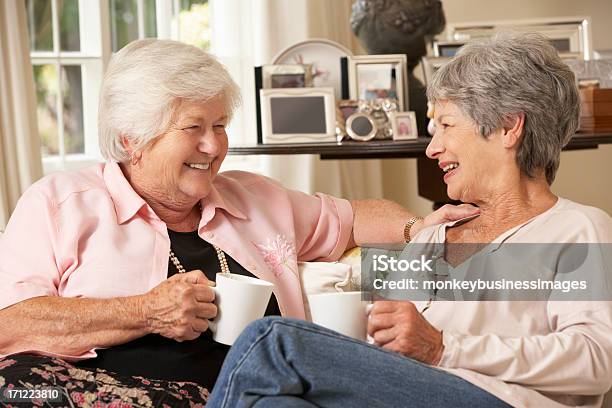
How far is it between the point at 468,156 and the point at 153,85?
64 centimetres

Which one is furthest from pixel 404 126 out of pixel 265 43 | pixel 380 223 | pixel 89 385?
pixel 89 385

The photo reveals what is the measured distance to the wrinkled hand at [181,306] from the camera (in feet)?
5.57

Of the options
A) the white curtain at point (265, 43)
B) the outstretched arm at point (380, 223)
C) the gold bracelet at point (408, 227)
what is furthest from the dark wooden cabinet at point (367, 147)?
the white curtain at point (265, 43)

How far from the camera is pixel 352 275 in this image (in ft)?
6.99

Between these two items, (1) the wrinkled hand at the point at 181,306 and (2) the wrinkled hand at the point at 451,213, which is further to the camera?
(2) the wrinkled hand at the point at 451,213

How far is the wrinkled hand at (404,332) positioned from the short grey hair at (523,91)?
387 mm

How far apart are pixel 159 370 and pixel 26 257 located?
34 centimetres

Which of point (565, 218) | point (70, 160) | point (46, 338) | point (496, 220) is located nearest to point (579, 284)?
point (565, 218)

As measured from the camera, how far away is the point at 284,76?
119 inches

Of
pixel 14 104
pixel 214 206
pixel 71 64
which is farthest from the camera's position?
pixel 71 64

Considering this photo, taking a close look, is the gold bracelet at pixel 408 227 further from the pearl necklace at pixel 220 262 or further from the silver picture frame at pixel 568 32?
the silver picture frame at pixel 568 32

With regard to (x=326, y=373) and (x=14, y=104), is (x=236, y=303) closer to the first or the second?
(x=326, y=373)

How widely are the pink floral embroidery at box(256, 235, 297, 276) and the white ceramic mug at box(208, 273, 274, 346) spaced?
37 centimetres

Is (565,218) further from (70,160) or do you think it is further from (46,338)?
(70,160)
